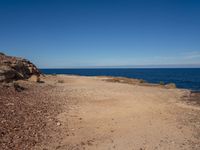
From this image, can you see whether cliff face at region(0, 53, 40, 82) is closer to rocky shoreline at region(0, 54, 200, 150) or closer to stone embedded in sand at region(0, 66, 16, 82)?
stone embedded in sand at region(0, 66, 16, 82)

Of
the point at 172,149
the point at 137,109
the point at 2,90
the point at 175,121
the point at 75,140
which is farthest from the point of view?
the point at 2,90

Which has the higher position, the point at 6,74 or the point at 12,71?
the point at 12,71

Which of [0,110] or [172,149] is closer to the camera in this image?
[172,149]

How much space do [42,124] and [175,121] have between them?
6513mm

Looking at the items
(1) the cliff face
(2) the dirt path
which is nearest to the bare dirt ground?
(2) the dirt path

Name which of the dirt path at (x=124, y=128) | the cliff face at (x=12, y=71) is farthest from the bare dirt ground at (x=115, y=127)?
the cliff face at (x=12, y=71)

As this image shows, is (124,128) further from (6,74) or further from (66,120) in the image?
(6,74)

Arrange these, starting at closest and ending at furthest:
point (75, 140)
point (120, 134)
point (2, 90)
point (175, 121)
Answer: point (75, 140), point (120, 134), point (175, 121), point (2, 90)

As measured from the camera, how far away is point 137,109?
1386 cm

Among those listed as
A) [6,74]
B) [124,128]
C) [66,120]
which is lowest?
[124,128]

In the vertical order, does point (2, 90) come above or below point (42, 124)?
above

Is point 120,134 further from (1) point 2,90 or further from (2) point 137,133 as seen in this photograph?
(1) point 2,90

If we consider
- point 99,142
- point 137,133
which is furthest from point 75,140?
point 137,133

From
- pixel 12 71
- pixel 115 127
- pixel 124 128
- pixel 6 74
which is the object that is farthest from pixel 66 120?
pixel 12 71
